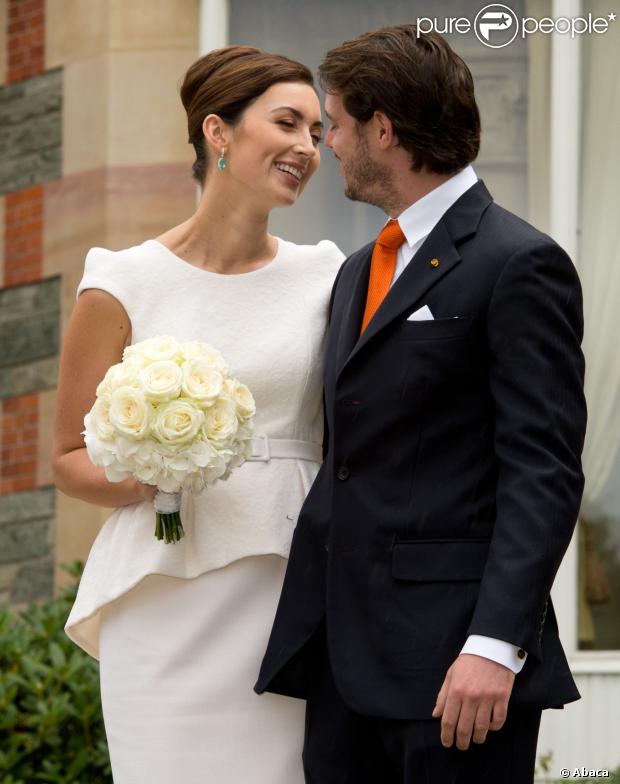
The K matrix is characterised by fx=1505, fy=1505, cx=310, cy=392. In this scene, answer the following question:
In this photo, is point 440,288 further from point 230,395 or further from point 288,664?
point 288,664

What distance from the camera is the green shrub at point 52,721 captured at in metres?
5.64

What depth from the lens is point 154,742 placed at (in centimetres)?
377

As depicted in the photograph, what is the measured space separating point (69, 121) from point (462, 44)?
2.12 metres

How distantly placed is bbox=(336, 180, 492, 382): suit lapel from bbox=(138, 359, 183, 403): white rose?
1.25 ft

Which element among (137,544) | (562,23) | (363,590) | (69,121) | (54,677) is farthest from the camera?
(69,121)

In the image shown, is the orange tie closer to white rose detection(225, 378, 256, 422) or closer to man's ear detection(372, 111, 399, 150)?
man's ear detection(372, 111, 399, 150)

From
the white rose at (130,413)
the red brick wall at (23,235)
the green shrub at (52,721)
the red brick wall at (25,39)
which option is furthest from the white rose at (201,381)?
the red brick wall at (25,39)

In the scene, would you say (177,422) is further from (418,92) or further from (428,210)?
(418,92)

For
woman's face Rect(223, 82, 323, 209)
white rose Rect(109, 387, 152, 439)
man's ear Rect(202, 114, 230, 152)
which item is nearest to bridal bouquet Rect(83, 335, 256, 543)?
white rose Rect(109, 387, 152, 439)

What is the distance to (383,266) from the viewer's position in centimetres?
359

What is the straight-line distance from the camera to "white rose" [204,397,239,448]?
3.52 meters

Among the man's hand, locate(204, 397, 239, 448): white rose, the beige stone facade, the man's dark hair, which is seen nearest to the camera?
the man's hand

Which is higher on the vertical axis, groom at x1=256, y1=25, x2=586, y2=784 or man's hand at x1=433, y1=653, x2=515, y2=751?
groom at x1=256, y1=25, x2=586, y2=784

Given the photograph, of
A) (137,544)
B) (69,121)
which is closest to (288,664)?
(137,544)
